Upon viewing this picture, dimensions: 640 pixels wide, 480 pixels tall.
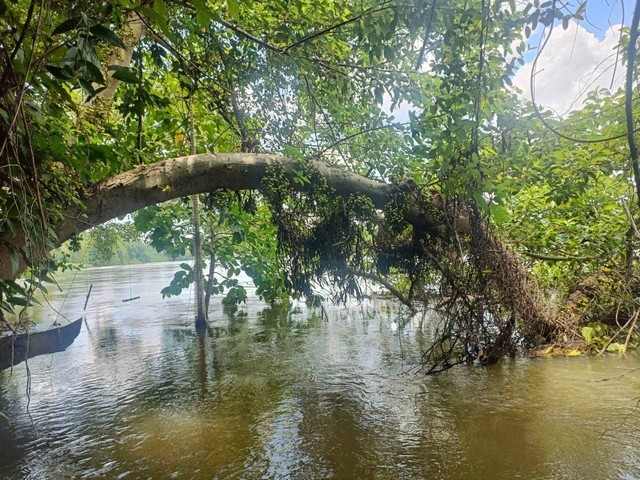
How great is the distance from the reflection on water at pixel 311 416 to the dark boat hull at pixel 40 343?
234 mm

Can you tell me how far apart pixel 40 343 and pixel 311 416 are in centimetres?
439

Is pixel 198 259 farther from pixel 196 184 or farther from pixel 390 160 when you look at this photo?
pixel 390 160

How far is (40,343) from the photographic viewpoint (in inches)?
237

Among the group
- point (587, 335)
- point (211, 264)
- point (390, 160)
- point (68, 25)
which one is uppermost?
point (390, 160)

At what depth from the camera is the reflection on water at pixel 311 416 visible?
3.11 metres

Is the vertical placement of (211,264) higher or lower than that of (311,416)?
higher

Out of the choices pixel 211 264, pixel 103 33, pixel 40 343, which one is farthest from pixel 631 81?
pixel 211 264

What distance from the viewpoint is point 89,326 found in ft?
29.6

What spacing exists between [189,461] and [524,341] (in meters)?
4.72

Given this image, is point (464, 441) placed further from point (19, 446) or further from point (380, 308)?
point (380, 308)

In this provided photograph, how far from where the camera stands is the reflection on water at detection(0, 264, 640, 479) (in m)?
3.11

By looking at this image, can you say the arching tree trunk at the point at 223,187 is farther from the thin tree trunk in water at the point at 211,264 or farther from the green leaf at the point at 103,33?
the thin tree trunk in water at the point at 211,264

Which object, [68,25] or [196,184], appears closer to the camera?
[68,25]

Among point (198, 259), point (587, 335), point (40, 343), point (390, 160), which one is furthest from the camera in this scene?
point (198, 259)
